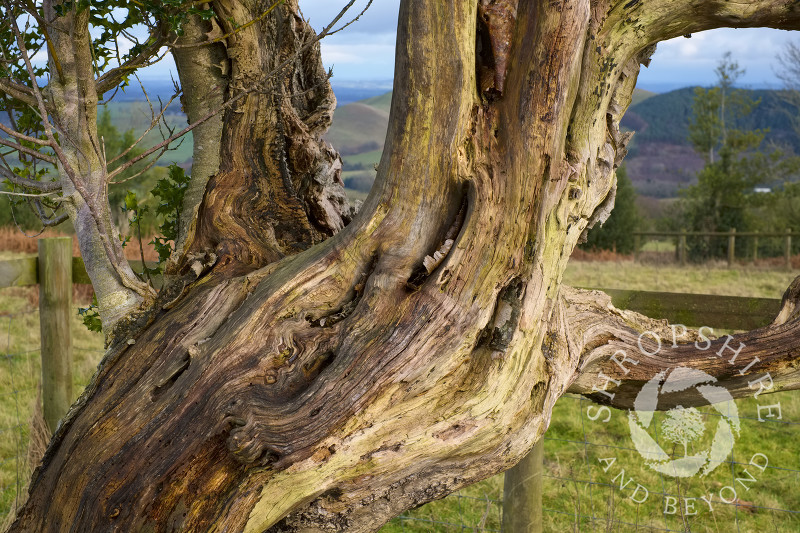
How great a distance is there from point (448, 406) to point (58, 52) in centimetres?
189

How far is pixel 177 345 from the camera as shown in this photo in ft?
7.28

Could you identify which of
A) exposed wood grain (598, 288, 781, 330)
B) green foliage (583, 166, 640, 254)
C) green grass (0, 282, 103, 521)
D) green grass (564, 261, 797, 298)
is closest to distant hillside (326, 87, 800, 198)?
green foliage (583, 166, 640, 254)

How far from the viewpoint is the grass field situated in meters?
4.30

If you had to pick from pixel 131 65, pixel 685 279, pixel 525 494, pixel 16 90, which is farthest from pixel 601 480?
pixel 685 279

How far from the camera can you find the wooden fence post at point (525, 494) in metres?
3.28

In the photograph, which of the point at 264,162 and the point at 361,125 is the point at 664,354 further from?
the point at 361,125

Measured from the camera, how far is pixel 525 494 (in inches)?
131

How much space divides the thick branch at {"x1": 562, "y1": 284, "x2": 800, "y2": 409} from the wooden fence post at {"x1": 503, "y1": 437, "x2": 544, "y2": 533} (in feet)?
2.33

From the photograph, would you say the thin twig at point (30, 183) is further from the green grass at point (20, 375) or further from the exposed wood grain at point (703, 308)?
the exposed wood grain at point (703, 308)

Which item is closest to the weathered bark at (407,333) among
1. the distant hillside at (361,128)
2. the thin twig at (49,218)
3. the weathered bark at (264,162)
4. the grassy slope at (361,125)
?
the weathered bark at (264,162)

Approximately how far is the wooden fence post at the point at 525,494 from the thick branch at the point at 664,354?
709 mm

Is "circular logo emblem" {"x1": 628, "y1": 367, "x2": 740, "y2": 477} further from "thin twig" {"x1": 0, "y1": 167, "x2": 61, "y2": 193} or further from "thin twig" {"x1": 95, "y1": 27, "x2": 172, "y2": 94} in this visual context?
"thin twig" {"x1": 0, "y1": 167, "x2": 61, "y2": 193}

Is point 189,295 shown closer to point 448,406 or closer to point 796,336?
point 448,406

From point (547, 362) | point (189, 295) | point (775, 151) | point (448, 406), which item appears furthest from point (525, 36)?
point (775, 151)
